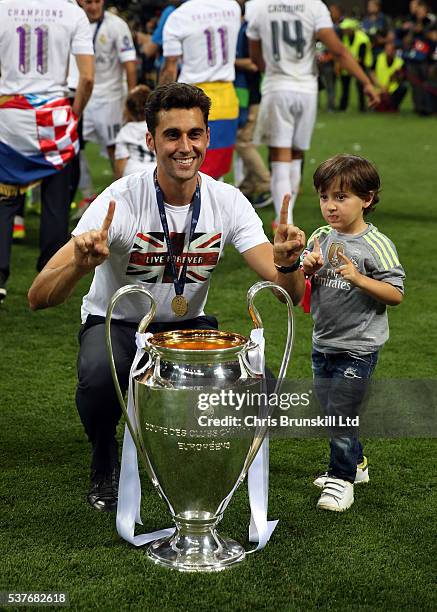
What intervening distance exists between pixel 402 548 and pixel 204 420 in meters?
0.74

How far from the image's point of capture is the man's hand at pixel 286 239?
10.1 ft

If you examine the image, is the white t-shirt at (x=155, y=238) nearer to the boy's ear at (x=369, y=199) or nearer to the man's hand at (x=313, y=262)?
the man's hand at (x=313, y=262)

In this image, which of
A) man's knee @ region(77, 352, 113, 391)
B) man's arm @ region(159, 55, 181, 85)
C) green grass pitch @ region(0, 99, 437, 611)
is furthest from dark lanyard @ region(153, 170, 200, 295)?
man's arm @ region(159, 55, 181, 85)

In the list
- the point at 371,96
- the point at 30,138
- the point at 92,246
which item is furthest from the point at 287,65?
the point at 92,246

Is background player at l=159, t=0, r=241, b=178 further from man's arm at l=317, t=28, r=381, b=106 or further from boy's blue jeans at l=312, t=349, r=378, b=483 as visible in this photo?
boy's blue jeans at l=312, t=349, r=378, b=483

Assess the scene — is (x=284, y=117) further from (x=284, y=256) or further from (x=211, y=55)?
(x=284, y=256)

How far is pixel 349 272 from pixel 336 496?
0.73 meters

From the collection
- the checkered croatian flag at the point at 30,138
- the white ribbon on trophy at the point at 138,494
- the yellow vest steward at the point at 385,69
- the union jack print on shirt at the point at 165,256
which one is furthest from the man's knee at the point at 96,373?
the yellow vest steward at the point at 385,69

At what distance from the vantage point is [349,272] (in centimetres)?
329

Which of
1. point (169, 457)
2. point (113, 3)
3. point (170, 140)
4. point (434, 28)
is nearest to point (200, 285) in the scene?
point (170, 140)

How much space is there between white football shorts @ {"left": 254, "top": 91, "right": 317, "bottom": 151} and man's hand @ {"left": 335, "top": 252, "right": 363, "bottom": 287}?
4.30 metres

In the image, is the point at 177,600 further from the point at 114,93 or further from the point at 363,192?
the point at 114,93

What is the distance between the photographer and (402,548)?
125 inches

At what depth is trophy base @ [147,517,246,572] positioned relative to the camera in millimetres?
3012
